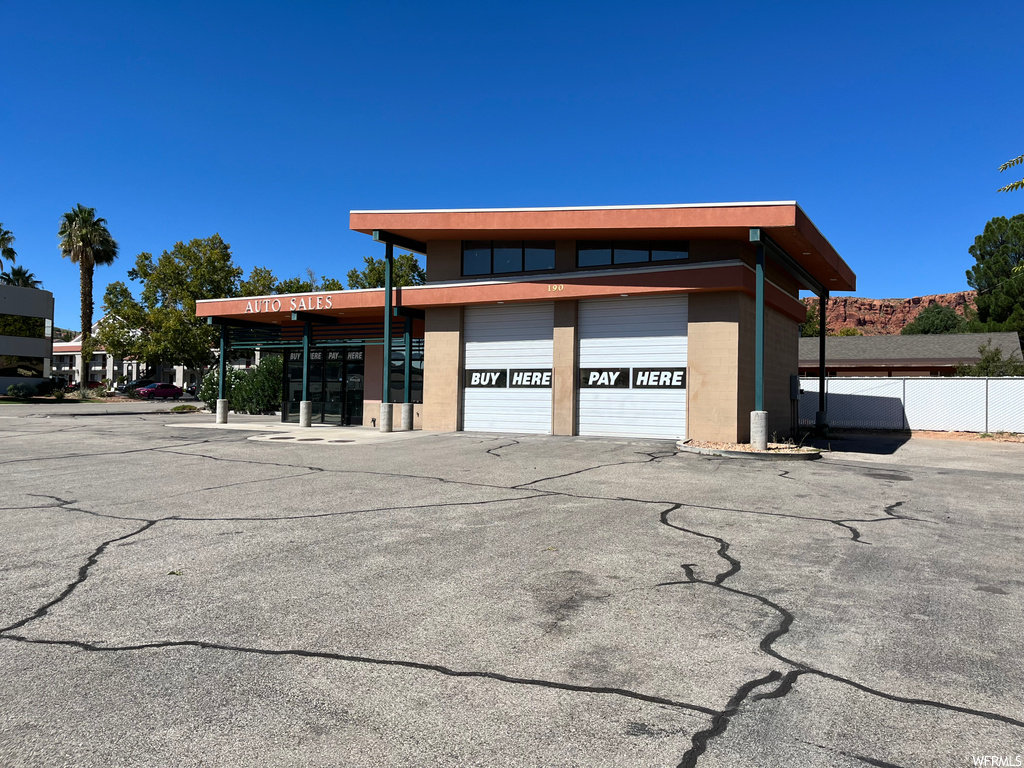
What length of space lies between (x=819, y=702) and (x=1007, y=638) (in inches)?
76.8

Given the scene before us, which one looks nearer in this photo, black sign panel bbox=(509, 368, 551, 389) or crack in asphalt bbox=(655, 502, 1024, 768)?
crack in asphalt bbox=(655, 502, 1024, 768)

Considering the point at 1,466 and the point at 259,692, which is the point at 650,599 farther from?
the point at 1,466

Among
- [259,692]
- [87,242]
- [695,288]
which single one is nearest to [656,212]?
[695,288]

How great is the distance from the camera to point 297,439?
1964 centimetres

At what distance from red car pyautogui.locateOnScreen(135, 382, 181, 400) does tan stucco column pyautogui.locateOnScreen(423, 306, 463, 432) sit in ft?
155

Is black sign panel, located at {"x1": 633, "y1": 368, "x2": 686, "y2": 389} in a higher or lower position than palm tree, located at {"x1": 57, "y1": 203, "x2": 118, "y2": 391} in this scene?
lower

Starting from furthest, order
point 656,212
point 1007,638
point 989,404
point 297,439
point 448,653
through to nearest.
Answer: point 989,404 < point 297,439 < point 656,212 < point 1007,638 < point 448,653

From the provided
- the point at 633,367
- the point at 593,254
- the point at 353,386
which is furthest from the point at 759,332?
the point at 353,386

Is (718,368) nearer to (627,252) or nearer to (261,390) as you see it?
(627,252)

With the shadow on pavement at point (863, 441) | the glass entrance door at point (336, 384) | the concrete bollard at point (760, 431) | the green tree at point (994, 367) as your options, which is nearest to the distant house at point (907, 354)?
the green tree at point (994, 367)

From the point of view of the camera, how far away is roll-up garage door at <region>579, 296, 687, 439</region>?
64.3 feet

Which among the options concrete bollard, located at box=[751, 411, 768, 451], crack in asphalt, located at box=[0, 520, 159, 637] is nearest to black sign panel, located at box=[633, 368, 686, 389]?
concrete bollard, located at box=[751, 411, 768, 451]

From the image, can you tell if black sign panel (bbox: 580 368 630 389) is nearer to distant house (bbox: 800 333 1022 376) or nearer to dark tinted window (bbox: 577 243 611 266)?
dark tinted window (bbox: 577 243 611 266)

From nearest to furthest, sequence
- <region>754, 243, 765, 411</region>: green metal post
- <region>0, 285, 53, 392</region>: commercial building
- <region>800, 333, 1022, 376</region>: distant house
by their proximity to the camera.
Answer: <region>754, 243, 765, 411</region>: green metal post → <region>800, 333, 1022, 376</region>: distant house → <region>0, 285, 53, 392</region>: commercial building
